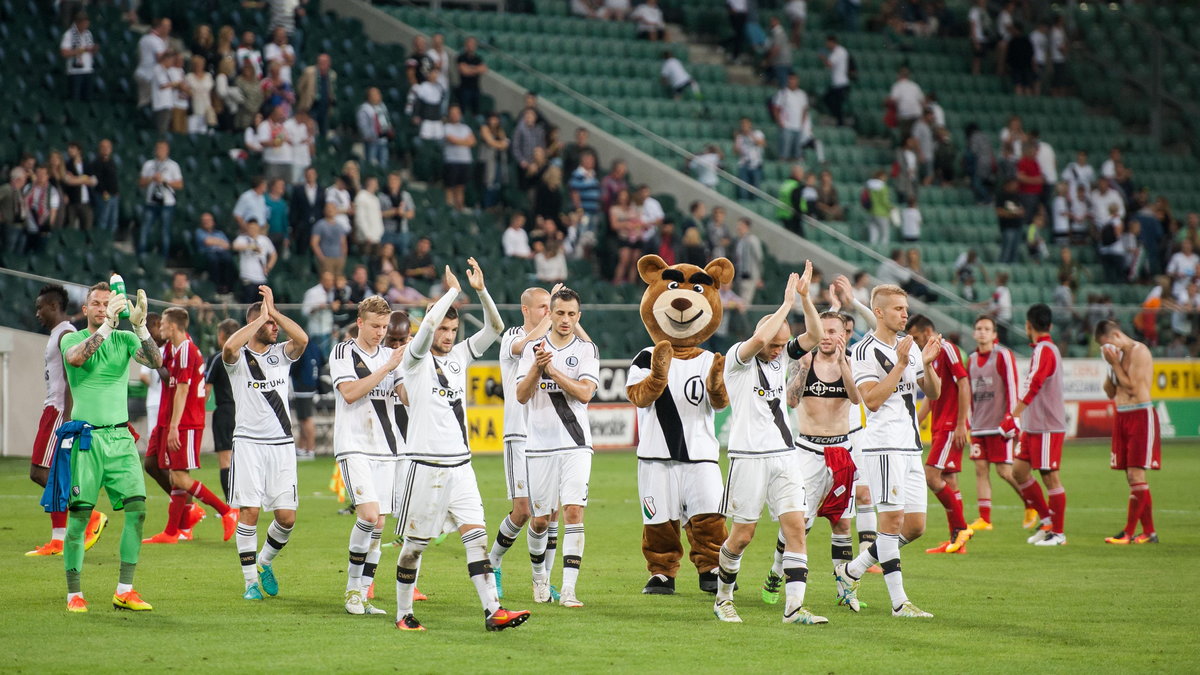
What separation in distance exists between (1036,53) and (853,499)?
2725 centimetres

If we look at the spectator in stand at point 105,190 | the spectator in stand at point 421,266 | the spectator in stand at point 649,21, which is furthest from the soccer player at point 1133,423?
the spectator in stand at point 649,21

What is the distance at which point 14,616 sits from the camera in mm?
9992

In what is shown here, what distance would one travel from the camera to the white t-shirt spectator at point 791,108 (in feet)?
101

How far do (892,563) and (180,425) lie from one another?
7229 millimetres

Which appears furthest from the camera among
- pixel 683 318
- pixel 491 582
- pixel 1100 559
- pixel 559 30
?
pixel 559 30

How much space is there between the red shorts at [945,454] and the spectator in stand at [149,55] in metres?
15.8

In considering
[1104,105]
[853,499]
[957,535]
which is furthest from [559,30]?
[853,499]

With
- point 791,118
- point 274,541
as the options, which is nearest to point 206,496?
point 274,541

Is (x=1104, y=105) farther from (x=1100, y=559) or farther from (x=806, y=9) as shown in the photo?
(x=1100, y=559)

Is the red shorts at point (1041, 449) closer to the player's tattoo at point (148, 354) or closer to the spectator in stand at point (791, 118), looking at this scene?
the player's tattoo at point (148, 354)

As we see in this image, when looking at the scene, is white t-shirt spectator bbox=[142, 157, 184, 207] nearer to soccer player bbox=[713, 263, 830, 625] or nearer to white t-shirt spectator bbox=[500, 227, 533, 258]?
white t-shirt spectator bbox=[500, 227, 533, 258]

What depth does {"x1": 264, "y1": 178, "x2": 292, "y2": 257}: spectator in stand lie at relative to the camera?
2386cm

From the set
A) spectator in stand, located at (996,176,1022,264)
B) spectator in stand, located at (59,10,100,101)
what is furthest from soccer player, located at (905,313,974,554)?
spectator in stand, located at (996,176,1022,264)

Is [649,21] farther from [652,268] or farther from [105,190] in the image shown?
[652,268]
